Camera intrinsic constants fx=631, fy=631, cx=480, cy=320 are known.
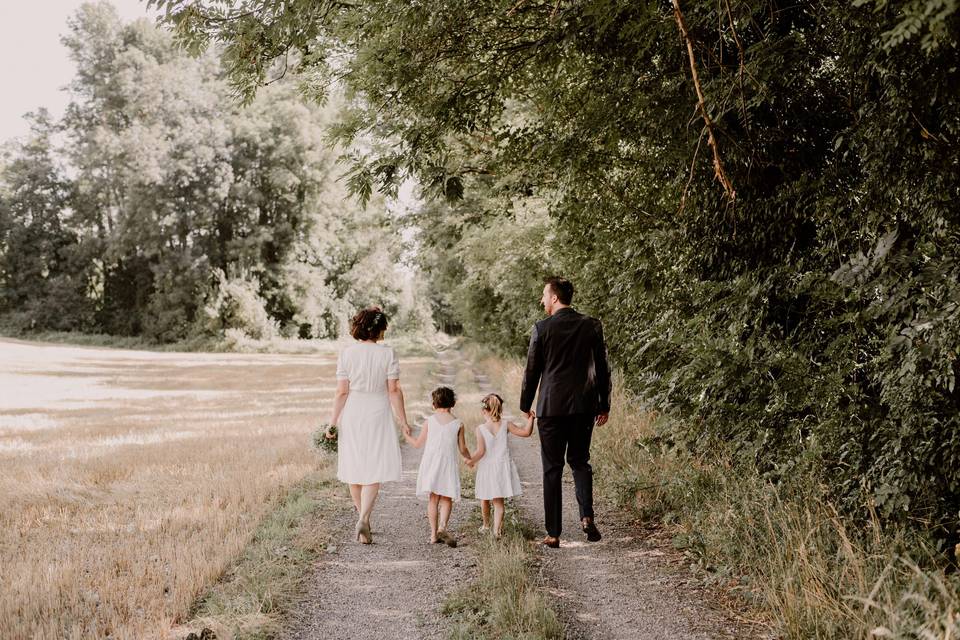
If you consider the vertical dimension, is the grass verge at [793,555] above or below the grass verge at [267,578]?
above

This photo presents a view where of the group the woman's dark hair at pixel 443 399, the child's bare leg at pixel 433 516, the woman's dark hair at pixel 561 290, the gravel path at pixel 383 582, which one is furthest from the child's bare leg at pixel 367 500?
the woman's dark hair at pixel 561 290

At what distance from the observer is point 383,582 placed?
177 inches

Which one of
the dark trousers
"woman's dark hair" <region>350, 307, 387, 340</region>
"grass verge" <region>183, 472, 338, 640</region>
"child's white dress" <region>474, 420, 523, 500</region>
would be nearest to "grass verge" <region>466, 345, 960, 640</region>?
the dark trousers

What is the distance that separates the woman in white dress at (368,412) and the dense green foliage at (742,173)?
1.36 m

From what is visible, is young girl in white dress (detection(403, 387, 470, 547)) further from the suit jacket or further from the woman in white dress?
the suit jacket

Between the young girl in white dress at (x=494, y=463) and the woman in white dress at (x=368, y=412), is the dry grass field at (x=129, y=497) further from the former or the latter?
the young girl in white dress at (x=494, y=463)

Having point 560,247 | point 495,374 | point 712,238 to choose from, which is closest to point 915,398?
point 712,238

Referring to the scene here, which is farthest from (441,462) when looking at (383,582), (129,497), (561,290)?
(129,497)

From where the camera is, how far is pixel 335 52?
5.79 m

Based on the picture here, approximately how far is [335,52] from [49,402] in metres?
15.5

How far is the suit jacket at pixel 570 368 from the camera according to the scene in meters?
5.11

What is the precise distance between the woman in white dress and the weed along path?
1.52 meters

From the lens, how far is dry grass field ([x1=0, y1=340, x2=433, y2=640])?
3.92 meters

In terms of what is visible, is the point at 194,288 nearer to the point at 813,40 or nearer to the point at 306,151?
the point at 306,151
